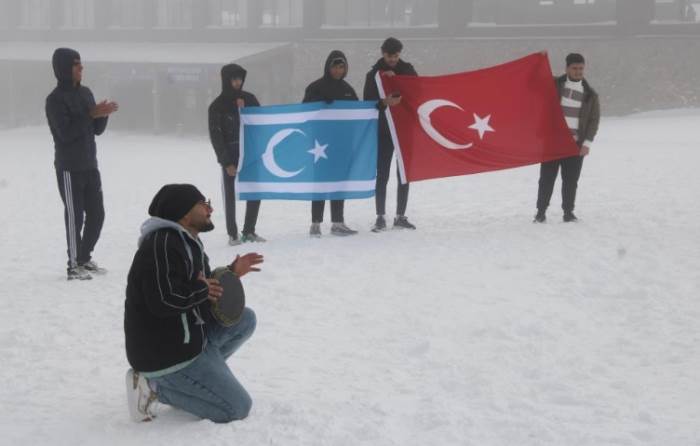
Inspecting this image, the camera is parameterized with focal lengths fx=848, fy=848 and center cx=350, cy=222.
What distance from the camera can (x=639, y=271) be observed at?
7.21 metres

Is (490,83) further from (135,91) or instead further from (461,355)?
(135,91)

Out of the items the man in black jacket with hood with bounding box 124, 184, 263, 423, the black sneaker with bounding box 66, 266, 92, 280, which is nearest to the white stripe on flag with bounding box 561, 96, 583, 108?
the black sneaker with bounding box 66, 266, 92, 280

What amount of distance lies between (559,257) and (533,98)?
211cm

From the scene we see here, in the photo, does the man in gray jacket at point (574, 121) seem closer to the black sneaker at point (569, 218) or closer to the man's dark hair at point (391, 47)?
the black sneaker at point (569, 218)

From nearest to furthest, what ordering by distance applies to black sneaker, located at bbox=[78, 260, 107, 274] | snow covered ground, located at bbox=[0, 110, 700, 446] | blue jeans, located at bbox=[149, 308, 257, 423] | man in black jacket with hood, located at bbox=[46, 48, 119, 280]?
blue jeans, located at bbox=[149, 308, 257, 423] < snow covered ground, located at bbox=[0, 110, 700, 446] < man in black jacket with hood, located at bbox=[46, 48, 119, 280] < black sneaker, located at bbox=[78, 260, 107, 274]

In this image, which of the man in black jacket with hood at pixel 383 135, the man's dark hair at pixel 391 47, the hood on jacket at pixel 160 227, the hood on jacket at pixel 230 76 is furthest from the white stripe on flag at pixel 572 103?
the hood on jacket at pixel 160 227

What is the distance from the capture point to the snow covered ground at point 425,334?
13.8 feet

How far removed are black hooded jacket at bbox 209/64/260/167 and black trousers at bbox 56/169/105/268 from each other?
1.50 meters

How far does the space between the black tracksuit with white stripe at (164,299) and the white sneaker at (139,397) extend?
59mm

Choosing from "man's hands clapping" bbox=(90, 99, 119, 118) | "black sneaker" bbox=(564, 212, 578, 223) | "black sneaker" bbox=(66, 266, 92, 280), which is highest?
"man's hands clapping" bbox=(90, 99, 119, 118)

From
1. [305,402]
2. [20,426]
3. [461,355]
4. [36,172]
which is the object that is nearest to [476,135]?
[461,355]

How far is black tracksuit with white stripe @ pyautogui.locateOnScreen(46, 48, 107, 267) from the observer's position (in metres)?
7.17

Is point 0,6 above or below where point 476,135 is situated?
above

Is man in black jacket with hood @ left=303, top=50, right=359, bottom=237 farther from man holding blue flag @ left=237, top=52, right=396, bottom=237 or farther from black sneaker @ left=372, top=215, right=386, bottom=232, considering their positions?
black sneaker @ left=372, top=215, right=386, bottom=232
